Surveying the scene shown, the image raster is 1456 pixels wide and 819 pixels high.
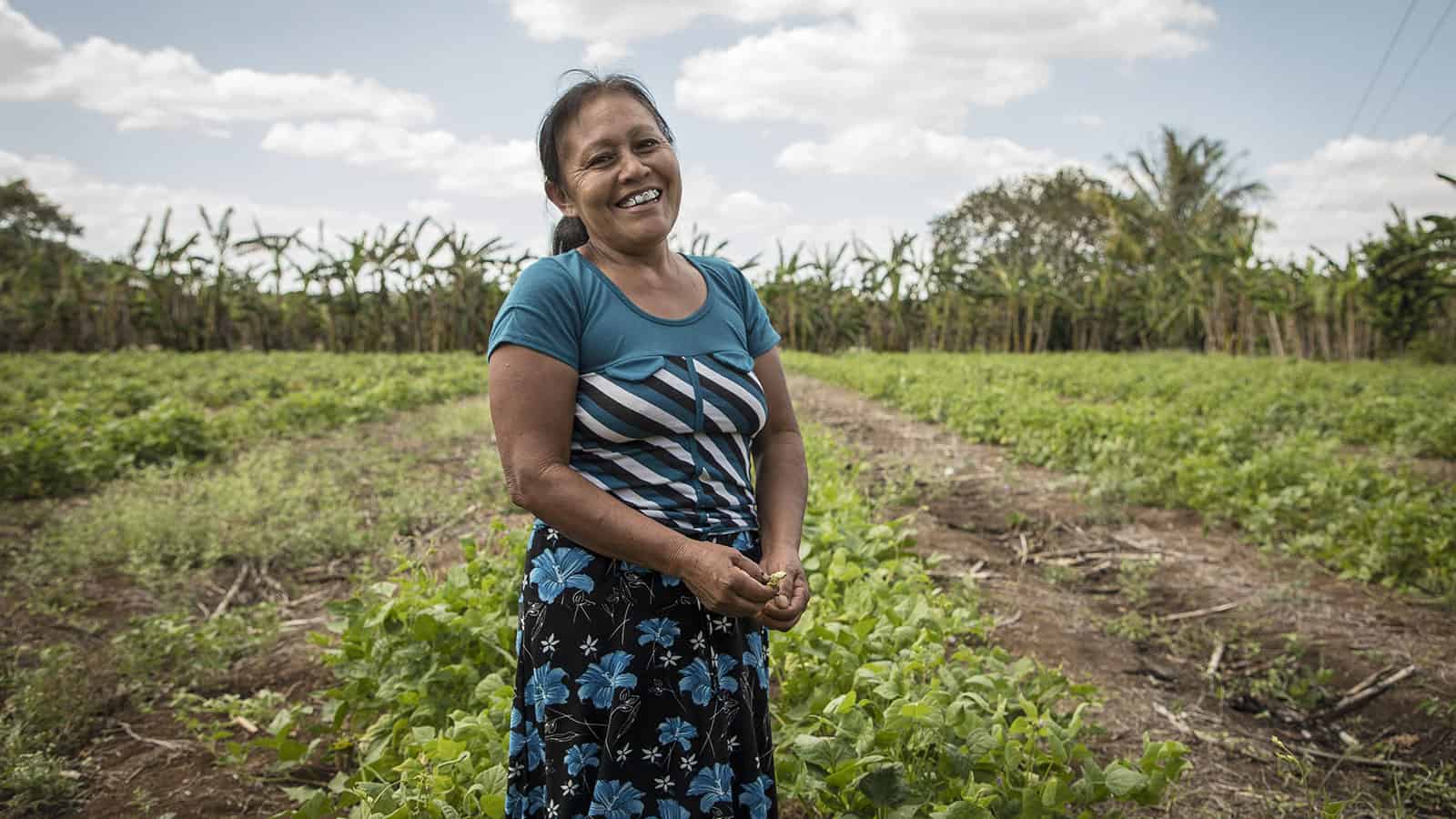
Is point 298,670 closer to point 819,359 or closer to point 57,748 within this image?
point 57,748

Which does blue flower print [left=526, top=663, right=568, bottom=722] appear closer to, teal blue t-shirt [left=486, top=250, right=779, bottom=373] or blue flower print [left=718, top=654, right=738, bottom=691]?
blue flower print [left=718, top=654, right=738, bottom=691]

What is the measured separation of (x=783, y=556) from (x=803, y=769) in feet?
2.17

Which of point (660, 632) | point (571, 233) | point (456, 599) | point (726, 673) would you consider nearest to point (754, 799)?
point (726, 673)

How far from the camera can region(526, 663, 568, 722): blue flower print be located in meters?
1.44

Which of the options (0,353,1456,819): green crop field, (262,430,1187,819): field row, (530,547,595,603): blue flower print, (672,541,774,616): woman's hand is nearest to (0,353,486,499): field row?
(0,353,1456,819): green crop field

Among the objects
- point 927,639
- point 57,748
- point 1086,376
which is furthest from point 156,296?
point 927,639

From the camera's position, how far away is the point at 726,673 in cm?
151

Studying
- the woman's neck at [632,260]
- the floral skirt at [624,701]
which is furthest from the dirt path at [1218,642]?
the woman's neck at [632,260]

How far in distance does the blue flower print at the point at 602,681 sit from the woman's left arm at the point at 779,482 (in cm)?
29

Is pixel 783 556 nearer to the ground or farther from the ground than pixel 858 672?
farther from the ground

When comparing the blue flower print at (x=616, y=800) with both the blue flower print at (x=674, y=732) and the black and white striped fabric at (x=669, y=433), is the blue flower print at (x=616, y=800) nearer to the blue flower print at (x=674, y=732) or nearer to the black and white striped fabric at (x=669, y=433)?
the blue flower print at (x=674, y=732)

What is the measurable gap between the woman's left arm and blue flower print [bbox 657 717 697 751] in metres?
0.26

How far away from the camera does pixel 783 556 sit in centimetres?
157

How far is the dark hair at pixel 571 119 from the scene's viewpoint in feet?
5.15
